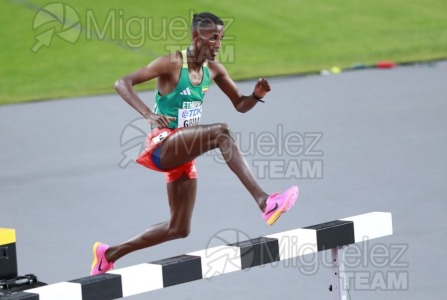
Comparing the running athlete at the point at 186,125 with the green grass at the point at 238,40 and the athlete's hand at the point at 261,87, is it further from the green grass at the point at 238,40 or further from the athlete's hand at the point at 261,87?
the green grass at the point at 238,40

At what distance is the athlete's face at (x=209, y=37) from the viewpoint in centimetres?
754

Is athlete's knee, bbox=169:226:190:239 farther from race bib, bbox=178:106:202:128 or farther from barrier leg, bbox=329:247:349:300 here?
barrier leg, bbox=329:247:349:300

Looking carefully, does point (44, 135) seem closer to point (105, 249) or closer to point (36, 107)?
point (36, 107)

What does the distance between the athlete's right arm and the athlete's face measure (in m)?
0.24

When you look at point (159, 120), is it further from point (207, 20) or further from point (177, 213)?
point (177, 213)

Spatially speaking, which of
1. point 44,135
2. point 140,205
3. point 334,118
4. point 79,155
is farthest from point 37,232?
point 334,118

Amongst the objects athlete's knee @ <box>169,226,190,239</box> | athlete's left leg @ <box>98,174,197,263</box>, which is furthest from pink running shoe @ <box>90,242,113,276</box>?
athlete's knee @ <box>169,226,190,239</box>

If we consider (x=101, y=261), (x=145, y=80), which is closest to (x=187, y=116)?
(x=145, y=80)

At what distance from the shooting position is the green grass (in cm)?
1958

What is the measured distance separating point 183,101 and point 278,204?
41.9 inches

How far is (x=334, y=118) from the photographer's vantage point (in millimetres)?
15695

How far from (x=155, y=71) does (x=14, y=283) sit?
1.75 metres

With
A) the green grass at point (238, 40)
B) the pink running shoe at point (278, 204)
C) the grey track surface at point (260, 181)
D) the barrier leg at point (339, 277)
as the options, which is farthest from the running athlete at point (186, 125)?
the green grass at point (238, 40)

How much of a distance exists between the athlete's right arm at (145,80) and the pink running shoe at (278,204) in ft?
2.91
